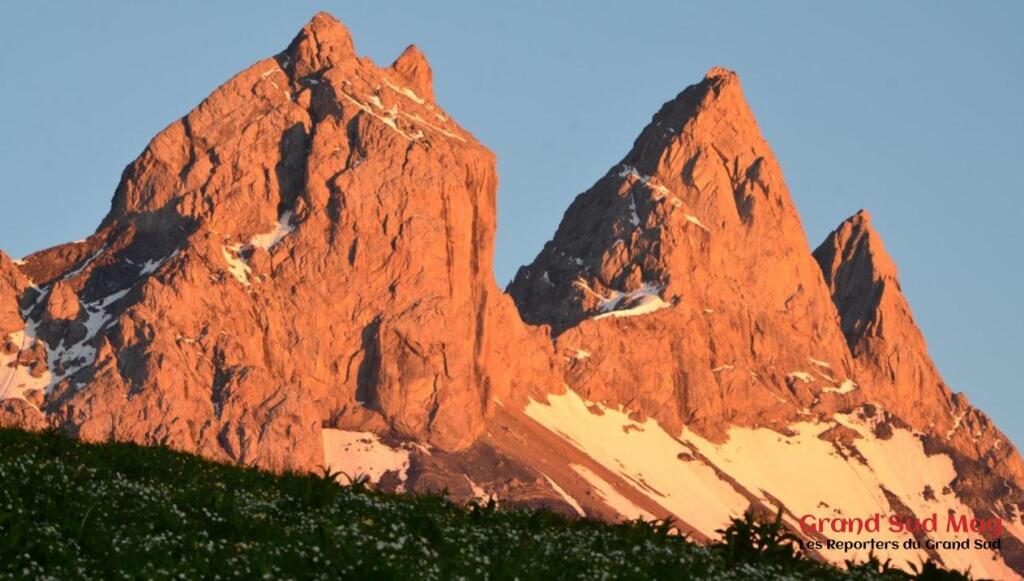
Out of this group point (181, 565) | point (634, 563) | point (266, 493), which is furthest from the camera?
point (266, 493)

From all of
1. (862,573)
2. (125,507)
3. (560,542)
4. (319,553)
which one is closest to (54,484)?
(125,507)

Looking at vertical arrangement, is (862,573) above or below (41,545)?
above

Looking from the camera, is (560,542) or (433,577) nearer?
(433,577)

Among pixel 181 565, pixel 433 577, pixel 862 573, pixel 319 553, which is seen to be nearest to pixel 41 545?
pixel 181 565

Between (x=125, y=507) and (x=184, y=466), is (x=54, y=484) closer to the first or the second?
(x=125, y=507)

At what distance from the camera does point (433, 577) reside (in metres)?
38.2

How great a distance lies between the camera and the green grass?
38312 millimetres

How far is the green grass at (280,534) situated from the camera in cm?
3831

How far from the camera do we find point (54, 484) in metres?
43.9

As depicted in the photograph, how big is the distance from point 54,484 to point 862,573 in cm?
1904

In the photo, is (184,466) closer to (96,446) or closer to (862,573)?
(96,446)

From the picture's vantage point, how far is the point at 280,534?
137ft

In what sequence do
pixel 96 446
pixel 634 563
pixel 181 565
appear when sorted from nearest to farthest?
pixel 181 565 → pixel 634 563 → pixel 96 446

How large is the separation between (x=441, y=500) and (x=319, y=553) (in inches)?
375
